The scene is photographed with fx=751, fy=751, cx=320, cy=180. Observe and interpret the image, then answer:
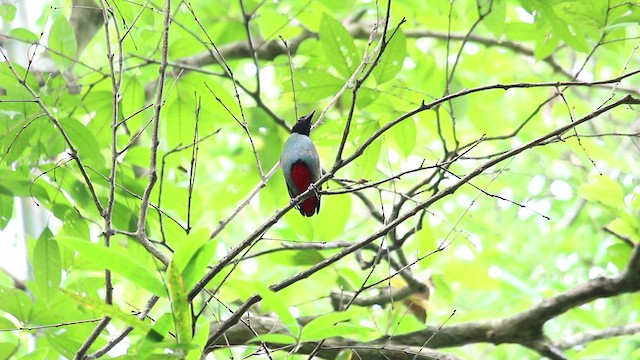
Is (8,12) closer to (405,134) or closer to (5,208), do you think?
(5,208)

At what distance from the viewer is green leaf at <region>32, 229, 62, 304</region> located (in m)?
2.76

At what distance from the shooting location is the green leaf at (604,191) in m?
3.37

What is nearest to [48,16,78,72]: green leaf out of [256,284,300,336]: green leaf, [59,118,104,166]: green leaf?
[59,118,104,166]: green leaf

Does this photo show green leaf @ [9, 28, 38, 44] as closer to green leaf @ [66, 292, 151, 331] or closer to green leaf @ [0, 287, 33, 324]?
green leaf @ [0, 287, 33, 324]

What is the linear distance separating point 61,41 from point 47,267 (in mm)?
970

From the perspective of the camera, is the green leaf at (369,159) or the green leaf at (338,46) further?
the green leaf at (369,159)

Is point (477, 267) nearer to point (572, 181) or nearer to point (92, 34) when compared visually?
point (92, 34)

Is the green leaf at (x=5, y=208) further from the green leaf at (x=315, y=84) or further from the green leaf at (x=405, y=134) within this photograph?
the green leaf at (x=405, y=134)

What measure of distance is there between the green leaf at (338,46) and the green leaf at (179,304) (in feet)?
A: 5.37

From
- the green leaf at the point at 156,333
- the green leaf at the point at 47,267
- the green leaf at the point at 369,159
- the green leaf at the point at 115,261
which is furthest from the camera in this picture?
the green leaf at the point at 369,159

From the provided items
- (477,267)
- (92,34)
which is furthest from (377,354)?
(92,34)

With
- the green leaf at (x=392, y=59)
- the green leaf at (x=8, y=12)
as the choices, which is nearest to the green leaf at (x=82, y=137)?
the green leaf at (x=8, y=12)

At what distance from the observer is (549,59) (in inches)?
193

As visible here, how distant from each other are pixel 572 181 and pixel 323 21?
4.31m
